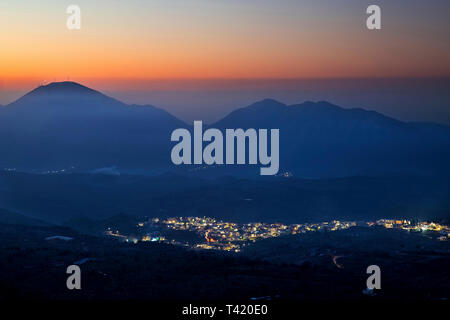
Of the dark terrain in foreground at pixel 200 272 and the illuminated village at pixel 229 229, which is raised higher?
the dark terrain in foreground at pixel 200 272

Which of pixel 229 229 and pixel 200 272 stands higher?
pixel 200 272

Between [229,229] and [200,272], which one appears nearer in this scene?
[200,272]
